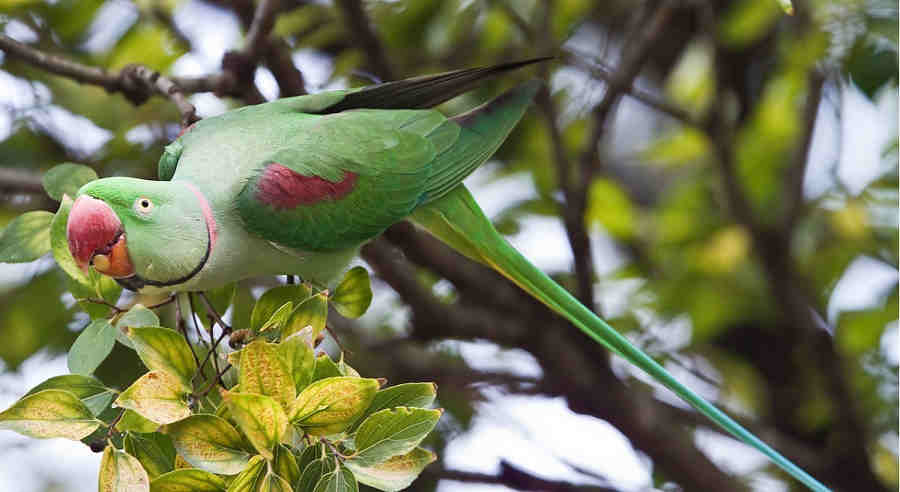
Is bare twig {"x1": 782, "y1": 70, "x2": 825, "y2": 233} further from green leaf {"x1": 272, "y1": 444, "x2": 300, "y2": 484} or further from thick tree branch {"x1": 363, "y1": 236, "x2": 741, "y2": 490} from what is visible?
green leaf {"x1": 272, "y1": 444, "x2": 300, "y2": 484}

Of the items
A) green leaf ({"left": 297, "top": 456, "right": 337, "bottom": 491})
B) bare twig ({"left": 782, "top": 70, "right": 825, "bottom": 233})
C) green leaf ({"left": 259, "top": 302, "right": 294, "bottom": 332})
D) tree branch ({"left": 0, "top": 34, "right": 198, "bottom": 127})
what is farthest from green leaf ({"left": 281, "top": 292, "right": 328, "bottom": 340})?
bare twig ({"left": 782, "top": 70, "right": 825, "bottom": 233})

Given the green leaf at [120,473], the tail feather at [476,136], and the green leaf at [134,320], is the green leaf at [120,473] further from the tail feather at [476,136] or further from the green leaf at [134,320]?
the tail feather at [476,136]

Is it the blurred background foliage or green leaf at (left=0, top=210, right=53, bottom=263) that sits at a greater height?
the blurred background foliage

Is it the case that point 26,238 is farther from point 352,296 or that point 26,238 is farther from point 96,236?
point 352,296

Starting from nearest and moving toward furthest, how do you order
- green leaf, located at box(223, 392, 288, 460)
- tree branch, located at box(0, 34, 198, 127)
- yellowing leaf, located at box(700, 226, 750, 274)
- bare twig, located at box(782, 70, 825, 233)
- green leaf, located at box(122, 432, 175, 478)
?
green leaf, located at box(223, 392, 288, 460) → green leaf, located at box(122, 432, 175, 478) → tree branch, located at box(0, 34, 198, 127) → bare twig, located at box(782, 70, 825, 233) → yellowing leaf, located at box(700, 226, 750, 274)

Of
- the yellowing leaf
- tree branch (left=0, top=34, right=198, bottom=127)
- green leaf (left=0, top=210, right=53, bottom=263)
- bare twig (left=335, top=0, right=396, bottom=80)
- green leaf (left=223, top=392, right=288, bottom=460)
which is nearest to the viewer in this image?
green leaf (left=223, top=392, right=288, bottom=460)

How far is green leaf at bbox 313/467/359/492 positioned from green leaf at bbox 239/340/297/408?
0.21 ft

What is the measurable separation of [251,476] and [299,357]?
0.31 feet

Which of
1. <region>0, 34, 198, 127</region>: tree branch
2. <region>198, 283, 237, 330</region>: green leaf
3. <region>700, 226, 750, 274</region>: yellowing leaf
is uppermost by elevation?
<region>700, 226, 750, 274</region>: yellowing leaf

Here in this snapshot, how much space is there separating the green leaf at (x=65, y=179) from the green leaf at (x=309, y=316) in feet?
0.85

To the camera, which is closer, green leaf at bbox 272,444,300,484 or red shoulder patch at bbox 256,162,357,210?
green leaf at bbox 272,444,300,484

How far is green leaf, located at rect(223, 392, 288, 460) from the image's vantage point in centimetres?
70

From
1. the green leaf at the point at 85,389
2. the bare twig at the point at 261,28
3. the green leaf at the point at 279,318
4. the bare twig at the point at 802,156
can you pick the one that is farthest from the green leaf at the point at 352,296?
the bare twig at the point at 802,156

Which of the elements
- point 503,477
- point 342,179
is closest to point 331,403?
point 342,179
